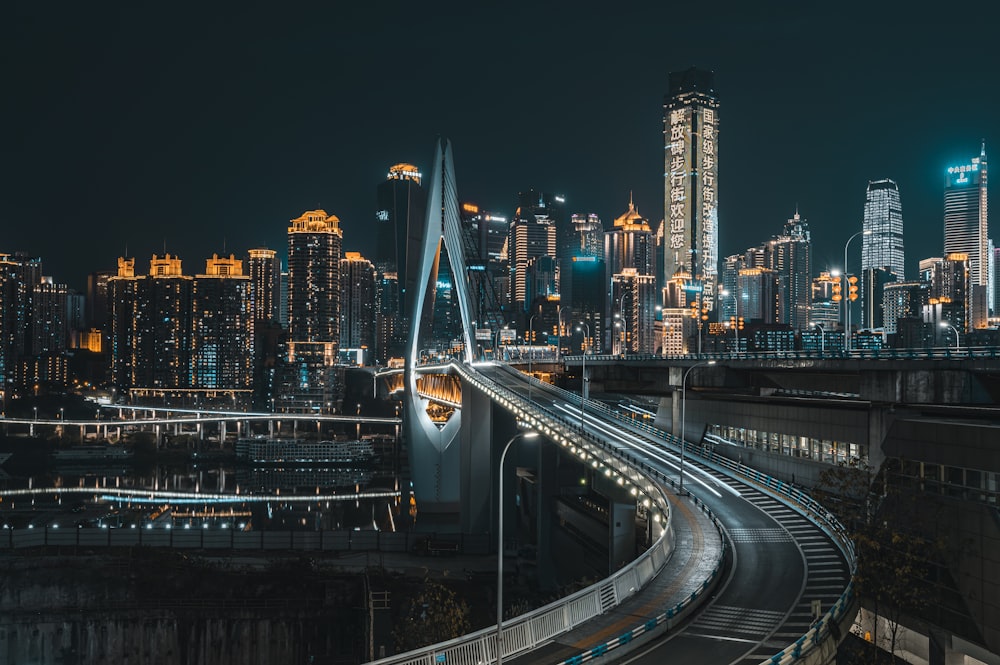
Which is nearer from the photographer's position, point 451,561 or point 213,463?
point 451,561

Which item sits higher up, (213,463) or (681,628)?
(681,628)

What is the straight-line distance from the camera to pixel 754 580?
85.6ft

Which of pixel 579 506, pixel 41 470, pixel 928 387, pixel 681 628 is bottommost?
pixel 41 470

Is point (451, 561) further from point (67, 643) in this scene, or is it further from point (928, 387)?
point (928, 387)

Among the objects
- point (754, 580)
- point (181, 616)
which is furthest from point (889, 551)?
point (181, 616)

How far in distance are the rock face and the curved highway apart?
24.6 m

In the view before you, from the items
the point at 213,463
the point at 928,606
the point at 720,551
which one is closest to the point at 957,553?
the point at 928,606

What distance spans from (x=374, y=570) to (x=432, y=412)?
6623 centimetres

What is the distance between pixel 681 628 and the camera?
2214 cm

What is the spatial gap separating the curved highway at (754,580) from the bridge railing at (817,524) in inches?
16.2

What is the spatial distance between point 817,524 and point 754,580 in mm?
7807

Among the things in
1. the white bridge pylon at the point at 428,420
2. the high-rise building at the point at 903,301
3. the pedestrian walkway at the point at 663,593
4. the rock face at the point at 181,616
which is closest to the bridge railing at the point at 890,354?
the pedestrian walkway at the point at 663,593

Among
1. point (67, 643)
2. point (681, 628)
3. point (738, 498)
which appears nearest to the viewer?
point (681, 628)

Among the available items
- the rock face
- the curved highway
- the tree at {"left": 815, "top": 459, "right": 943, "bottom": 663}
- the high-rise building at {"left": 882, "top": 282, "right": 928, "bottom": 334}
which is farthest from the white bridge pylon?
the high-rise building at {"left": 882, "top": 282, "right": 928, "bottom": 334}
